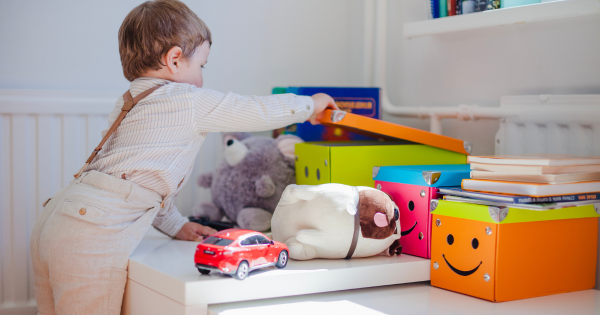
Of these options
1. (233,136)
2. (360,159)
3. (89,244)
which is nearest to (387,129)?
(360,159)

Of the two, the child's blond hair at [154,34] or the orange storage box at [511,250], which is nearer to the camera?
the orange storage box at [511,250]

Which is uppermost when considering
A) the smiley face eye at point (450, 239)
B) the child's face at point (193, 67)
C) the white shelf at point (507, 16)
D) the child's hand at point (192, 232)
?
the white shelf at point (507, 16)

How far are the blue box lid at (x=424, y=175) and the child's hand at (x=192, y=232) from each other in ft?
1.27

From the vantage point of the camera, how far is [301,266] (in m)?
0.87

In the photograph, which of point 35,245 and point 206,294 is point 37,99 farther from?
point 206,294

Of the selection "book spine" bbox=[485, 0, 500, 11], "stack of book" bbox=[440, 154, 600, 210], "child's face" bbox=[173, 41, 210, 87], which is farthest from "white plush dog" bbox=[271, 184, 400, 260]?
"book spine" bbox=[485, 0, 500, 11]

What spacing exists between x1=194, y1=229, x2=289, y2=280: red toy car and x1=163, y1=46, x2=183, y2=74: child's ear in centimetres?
42

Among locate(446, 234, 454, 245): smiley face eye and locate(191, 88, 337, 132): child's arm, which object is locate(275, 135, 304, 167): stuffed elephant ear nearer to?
locate(191, 88, 337, 132): child's arm

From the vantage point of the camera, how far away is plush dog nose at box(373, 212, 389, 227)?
92 cm

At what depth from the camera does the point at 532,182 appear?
853 millimetres

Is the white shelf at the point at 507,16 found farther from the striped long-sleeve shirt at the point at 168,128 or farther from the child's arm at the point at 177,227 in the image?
the child's arm at the point at 177,227

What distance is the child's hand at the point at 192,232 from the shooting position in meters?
1.12

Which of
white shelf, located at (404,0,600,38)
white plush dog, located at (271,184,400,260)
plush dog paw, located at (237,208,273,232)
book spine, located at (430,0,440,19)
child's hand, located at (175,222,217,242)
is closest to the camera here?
white plush dog, located at (271,184,400,260)

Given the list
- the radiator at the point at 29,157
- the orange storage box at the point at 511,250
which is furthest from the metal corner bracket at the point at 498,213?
the radiator at the point at 29,157
